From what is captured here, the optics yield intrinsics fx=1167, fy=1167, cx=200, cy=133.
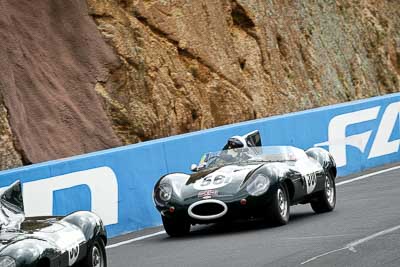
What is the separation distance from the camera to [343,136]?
22547 mm

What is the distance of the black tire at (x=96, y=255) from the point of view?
10.2 m

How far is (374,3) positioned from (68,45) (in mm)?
16616

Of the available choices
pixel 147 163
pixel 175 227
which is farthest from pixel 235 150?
pixel 147 163

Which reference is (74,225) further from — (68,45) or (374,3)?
(374,3)

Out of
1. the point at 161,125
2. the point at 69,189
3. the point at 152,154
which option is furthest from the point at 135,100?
the point at 69,189

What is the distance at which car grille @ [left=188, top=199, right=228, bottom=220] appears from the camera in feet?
46.4

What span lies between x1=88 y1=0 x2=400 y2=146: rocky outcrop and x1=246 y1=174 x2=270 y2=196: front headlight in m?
9.78

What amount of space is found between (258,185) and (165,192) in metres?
1.20

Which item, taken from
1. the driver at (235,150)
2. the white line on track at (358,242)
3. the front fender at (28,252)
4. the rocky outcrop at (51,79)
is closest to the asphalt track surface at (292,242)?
the white line on track at (358,242)

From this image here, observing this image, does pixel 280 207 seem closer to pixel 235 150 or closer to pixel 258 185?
pixel 258 185

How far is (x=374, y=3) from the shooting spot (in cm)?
3775

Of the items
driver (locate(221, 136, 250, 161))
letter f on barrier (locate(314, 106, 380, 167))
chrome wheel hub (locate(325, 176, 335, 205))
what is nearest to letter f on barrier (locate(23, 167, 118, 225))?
driver (locate(221, 136, 250, 161))

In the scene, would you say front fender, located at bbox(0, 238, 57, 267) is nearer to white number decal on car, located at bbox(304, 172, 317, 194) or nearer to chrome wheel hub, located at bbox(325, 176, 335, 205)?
white number decal on car, located at bbox(304, 172, 317, 194)

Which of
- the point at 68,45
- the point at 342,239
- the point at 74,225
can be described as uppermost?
the point at 68,45
